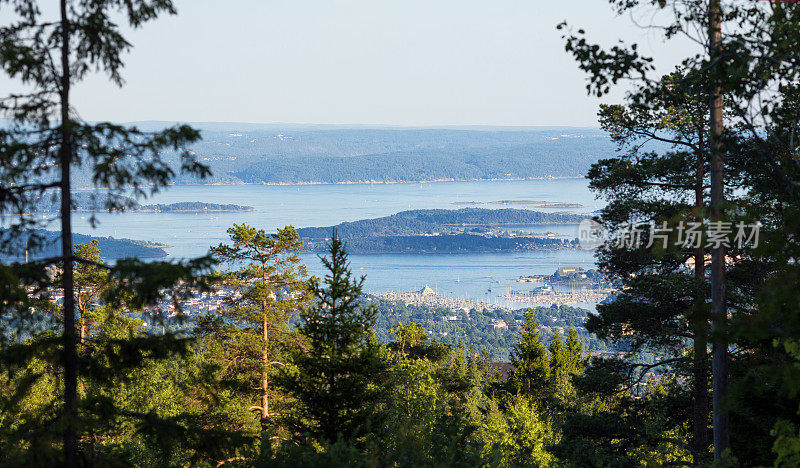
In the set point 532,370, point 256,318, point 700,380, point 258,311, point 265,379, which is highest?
point 700,380

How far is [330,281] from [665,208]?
6116 mm

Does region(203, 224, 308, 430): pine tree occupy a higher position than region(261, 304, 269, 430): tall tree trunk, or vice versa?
region(203, 224, 308, 430): pine tree

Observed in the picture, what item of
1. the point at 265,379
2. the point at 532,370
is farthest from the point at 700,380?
the point at 532,370

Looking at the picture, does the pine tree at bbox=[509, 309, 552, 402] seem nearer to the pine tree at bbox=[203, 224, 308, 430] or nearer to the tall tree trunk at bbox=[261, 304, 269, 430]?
the pine tree at bbox=[203, 224, 308, 430]

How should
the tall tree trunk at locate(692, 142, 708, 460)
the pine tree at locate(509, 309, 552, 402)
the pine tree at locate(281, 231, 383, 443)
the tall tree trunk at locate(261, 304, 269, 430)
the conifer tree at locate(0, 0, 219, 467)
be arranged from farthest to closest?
the pine tree at locate(509, 309, 552, 402), the tall tree trunk at locate(261, 304, 269, 430), the pine tree at locate(281, 231, 383, 443), the tall tree trunk at locate(692, 142, 708, 460), the conifer tree at locate(0, 0, 219, 467)

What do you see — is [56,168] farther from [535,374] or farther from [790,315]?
[535,374]

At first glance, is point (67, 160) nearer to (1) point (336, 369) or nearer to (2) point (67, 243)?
(2) point (67, 243)

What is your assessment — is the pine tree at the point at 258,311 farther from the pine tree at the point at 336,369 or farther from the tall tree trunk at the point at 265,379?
the pine tree at the point at 336,369

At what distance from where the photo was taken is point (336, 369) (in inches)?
484

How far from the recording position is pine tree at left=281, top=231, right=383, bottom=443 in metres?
12.0

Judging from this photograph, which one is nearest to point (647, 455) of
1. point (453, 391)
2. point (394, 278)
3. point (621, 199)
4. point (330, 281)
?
point (621, 199)

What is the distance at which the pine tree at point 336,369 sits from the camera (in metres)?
12.0

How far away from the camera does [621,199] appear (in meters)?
11.1

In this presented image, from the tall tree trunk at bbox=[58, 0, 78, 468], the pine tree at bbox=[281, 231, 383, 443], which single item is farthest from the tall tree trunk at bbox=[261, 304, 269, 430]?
the tall tree trunk at bbox=[58, 0, 78, 468]
